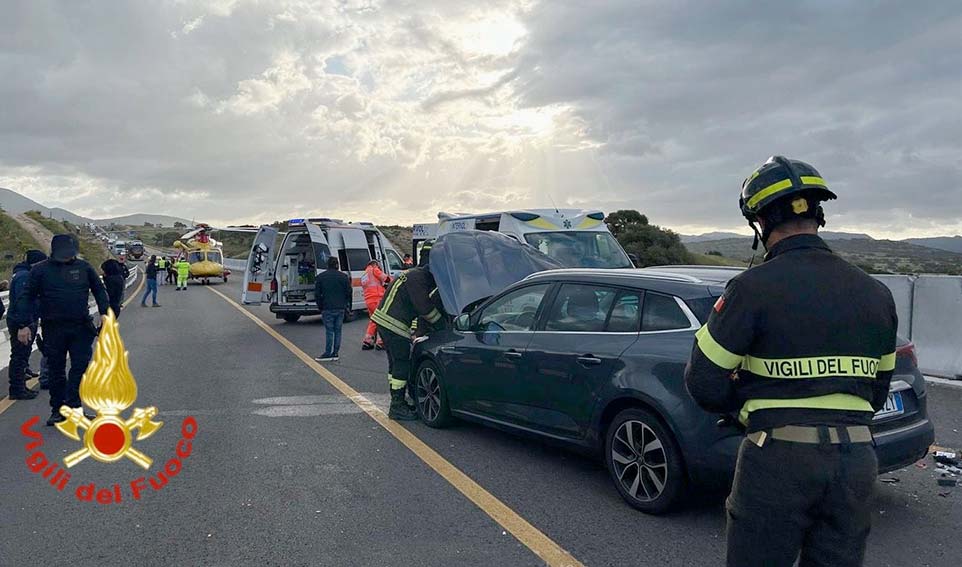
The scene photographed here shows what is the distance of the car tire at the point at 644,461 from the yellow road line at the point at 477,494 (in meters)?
0.76

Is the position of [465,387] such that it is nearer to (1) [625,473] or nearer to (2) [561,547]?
(1) [625,473]

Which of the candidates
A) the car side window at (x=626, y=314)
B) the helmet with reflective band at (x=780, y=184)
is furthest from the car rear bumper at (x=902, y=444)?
the helmet with reflective band at (x=780, y=184)

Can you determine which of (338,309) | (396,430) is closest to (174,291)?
(338,309)

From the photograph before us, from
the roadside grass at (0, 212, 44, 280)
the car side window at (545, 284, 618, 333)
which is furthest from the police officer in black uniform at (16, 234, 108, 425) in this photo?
the roadside grass at (0, 212, 44, 280)

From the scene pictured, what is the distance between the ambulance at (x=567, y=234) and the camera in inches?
480

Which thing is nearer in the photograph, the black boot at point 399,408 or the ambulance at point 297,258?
the black boot at point 399,408

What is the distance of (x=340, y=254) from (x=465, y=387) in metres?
10.8

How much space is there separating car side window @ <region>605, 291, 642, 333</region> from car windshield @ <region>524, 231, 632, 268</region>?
6933 mm

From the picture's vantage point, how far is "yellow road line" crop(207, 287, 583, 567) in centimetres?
405

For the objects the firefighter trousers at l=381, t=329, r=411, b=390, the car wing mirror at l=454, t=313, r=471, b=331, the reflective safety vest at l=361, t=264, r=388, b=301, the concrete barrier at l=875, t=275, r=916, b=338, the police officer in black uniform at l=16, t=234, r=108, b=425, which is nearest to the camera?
the car wing mirror at l=454, t=313, r=471, b=331

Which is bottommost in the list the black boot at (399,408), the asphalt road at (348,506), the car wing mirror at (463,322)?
the asphalt road at (348,506)

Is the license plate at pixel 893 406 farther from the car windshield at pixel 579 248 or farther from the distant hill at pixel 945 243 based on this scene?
the distant hill at pixel 945 243

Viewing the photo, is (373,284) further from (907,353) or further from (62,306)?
(907,353)

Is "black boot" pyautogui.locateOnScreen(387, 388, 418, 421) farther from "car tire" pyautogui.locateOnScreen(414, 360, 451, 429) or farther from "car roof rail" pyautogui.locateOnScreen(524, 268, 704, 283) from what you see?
"car roof rail" pyautogui.locateOnScreen(524, 268, 704, 283)
